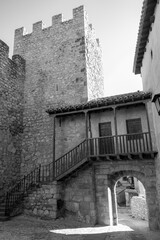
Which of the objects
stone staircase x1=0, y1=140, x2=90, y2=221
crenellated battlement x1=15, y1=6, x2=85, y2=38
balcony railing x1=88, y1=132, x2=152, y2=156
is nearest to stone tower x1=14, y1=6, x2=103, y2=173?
crenellated battlement x1=15, y1=6, x2=85, y2=38

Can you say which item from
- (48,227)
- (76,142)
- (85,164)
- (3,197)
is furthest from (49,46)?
(48,227)

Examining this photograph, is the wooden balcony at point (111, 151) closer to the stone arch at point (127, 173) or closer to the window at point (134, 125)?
the window at point (134, 125)

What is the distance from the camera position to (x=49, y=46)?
13.4 m

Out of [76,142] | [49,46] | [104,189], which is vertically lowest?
[104,189]

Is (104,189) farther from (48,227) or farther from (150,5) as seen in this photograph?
(150,5)

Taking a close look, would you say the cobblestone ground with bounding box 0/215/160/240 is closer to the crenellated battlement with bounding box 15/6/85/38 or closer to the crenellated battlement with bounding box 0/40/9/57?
the crenellated battlement with bounding box 0/40/9/57

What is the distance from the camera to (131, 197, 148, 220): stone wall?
39.0 ft

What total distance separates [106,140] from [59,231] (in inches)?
179

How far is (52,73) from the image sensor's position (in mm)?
12781

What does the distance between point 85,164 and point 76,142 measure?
1519mm

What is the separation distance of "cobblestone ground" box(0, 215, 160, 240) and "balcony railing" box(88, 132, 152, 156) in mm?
3179

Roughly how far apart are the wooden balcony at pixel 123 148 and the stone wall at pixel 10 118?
4.75m

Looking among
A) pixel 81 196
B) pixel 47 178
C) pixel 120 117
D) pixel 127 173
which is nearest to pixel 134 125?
pixel 120 117

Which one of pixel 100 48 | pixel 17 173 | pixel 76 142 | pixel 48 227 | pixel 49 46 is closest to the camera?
pixel 48 227
